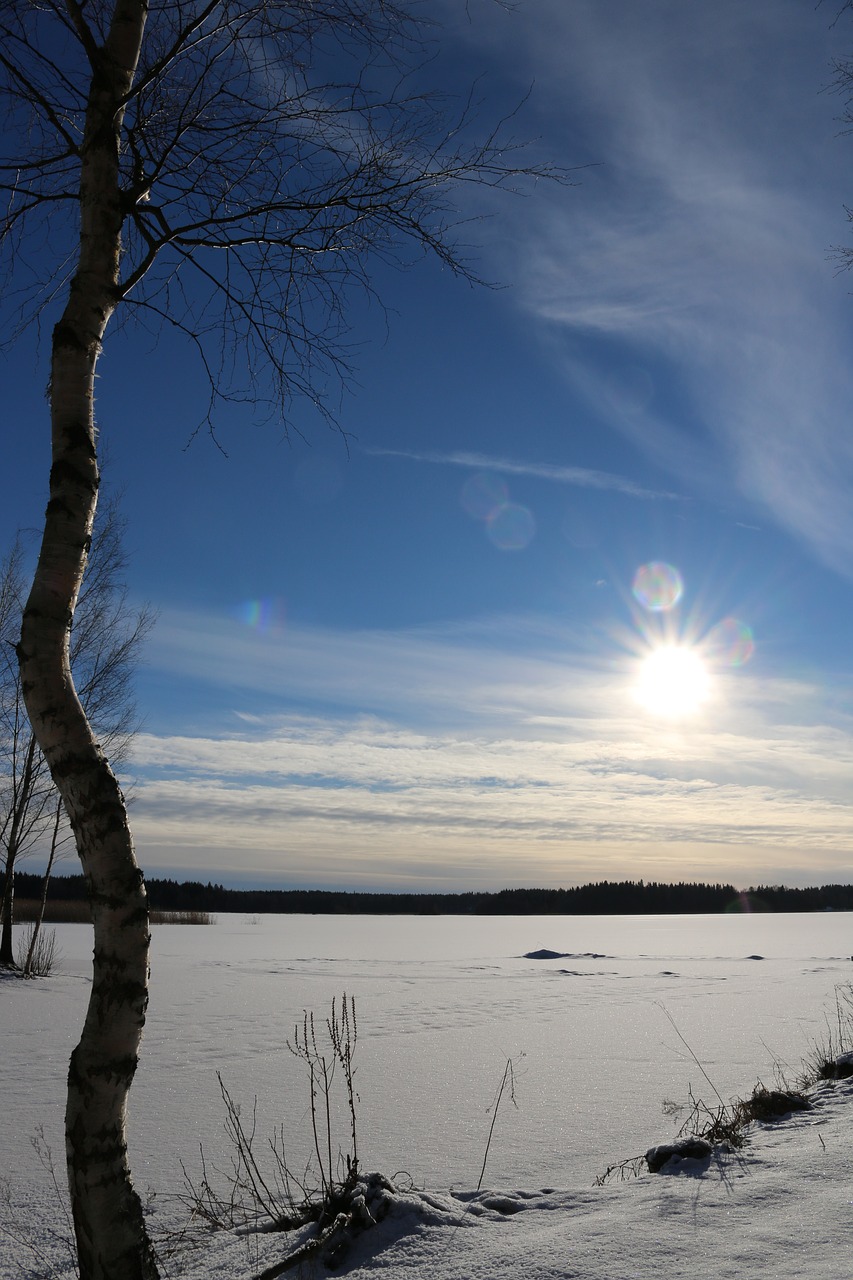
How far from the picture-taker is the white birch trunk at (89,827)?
2.24 m

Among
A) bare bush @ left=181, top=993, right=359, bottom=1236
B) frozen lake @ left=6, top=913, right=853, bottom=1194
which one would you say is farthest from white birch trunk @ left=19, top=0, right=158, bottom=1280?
frozen lake @ left=6, top=913, right=853, bottom=1194

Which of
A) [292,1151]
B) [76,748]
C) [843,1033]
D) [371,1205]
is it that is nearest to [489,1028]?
[843,1033]

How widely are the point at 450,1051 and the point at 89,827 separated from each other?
5928 millimetres

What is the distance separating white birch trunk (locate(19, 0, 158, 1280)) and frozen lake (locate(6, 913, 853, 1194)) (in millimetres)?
1875

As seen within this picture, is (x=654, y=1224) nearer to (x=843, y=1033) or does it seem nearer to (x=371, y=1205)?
(x=371, y=1205)

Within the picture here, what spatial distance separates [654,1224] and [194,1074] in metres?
4.48

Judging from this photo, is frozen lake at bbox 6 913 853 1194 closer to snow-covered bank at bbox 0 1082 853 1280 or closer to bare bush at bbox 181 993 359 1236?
bare bush at bbox 181 993 359 1236

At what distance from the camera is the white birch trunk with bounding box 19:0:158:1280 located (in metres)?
2.24

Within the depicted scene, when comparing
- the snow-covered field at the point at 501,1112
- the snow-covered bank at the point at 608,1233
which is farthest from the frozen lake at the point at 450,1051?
the snow-covered bank at the point at 608,1233

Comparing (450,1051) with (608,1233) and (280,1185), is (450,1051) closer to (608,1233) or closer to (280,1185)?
(280,1185)

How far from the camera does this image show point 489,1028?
8586 mm

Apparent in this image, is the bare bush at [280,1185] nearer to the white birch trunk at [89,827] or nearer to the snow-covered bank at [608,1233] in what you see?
the snow-covered bank at [608,1233]

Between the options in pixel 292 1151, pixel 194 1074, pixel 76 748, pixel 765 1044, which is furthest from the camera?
pixel 765 1044

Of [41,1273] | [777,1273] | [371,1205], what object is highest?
[777,1273]
